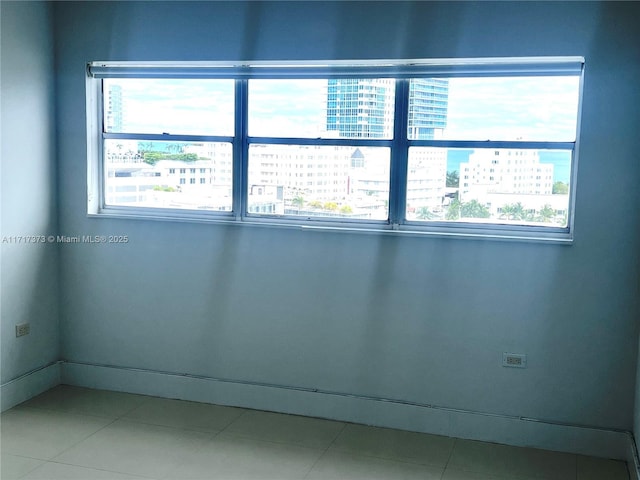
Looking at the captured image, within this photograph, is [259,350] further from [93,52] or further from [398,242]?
[93,52]

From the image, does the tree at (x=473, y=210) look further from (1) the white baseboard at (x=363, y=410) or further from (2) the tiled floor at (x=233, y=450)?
(2) the tiled floor at (x=233, y=450)

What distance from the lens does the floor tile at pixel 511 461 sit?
343 centimetres

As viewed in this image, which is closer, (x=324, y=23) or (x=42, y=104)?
(x=324, y=23)

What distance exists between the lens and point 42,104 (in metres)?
4.25

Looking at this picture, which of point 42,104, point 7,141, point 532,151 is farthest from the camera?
point 42,104

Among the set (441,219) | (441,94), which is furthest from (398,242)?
(441,94)

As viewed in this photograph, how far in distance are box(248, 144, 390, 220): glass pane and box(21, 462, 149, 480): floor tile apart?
168cm

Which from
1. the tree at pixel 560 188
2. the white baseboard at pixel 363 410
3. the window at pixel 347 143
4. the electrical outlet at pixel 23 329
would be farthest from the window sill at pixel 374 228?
the white baseboard at pixel 363 410

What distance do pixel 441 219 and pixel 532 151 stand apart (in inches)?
23.9

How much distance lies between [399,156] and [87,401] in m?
2.41

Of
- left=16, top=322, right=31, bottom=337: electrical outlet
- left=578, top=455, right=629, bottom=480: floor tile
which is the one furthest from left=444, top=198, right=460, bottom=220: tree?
left=16, top=322, right=31, bottom=337: electrical outlet

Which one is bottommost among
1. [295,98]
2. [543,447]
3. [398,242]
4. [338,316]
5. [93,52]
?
[543,447]

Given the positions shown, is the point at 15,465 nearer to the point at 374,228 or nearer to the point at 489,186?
the point at 374,228

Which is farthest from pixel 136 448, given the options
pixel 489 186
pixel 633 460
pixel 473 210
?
pixel 633 460
